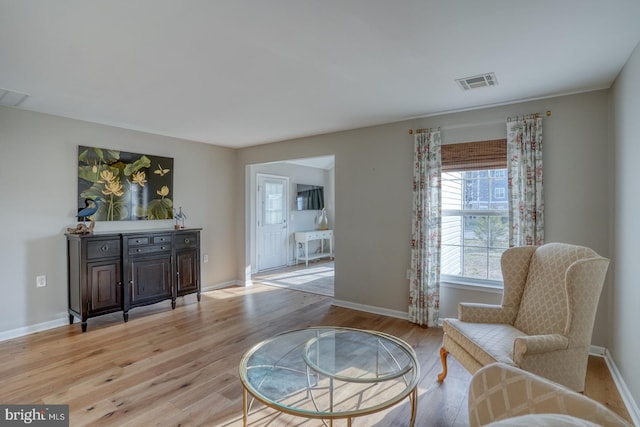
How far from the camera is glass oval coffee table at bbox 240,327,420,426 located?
69.5 inches

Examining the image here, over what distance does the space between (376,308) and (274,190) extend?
3.94 metres

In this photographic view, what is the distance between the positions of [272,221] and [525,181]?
16.7 ft

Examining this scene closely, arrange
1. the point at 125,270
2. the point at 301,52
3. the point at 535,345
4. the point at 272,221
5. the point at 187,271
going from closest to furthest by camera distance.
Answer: the point at 535,345, the point at 301,52, the point at 125,270, the point at 187,271, the point at 272,221

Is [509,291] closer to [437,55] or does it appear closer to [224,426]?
[437,55]

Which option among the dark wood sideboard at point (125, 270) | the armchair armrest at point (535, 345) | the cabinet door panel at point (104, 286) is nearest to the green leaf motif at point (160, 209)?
the dark wood sideboard at point (125, 270)

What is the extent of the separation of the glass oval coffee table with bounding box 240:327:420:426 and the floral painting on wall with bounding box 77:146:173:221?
2986 mm

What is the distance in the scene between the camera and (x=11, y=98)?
3012 mm

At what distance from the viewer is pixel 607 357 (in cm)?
272

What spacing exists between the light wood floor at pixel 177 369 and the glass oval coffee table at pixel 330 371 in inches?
7.1

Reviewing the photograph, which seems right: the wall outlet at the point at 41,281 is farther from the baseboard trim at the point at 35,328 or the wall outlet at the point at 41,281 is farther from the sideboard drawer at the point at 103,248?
the sideboard drawer at the point at 103,248

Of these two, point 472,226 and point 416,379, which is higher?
point 472,226

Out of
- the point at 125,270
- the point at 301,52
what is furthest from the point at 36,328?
the point at 301,52

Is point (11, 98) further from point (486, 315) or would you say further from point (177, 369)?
point (486, 315)

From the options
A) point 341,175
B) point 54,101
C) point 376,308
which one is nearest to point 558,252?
point 376,308
